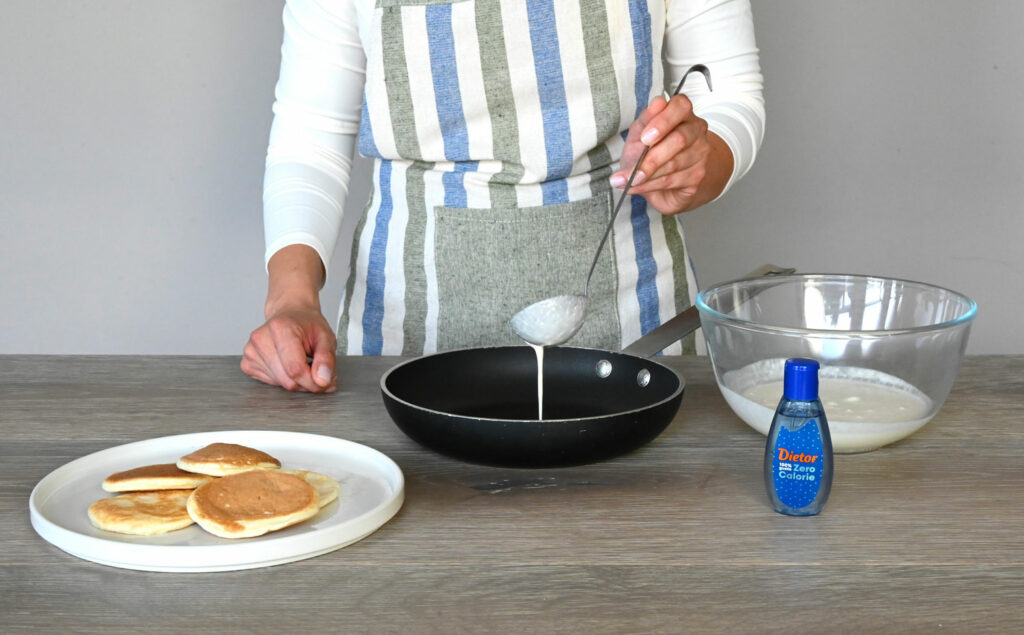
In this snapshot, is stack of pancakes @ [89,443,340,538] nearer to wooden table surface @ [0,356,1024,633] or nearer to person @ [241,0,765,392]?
wooden table surface @ [0,356,1024,633]

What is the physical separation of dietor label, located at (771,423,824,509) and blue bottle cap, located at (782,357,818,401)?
0.08ft

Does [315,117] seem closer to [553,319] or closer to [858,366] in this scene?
[553,319]

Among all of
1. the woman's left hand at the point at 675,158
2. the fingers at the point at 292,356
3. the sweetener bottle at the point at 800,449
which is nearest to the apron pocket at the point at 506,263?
the woman's left hand at the point at 675,158

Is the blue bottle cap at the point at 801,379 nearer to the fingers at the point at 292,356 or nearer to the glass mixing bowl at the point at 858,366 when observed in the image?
the glass mixing bowl at the point at 858,366

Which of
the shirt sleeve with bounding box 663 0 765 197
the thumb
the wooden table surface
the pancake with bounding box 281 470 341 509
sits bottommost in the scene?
the wooden table surface

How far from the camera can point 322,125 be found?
5.28 ft

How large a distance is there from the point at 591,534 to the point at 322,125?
Result: 3.23 feet

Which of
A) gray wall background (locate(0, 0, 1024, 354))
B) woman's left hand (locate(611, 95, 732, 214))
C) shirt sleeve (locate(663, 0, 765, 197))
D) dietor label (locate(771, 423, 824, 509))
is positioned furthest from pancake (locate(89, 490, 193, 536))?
gray wall background (locate(0, 0, 1024, 354))

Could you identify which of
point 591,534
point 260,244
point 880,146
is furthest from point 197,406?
point 880,146

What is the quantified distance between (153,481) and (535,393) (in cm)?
44

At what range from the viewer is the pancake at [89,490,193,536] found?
79cm

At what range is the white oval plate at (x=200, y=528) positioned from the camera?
0.75m

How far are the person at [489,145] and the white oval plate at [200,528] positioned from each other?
42 centimetres

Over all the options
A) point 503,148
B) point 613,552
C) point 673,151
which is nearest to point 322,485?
point 613,552
